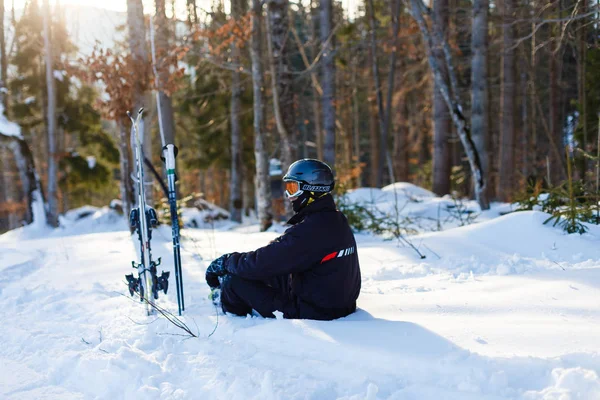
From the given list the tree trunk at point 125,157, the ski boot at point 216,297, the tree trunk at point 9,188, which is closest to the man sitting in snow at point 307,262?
the ski boot at point 216,297

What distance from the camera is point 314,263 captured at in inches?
150

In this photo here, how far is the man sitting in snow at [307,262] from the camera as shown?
12.4 feet

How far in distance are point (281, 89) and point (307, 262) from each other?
260 inches

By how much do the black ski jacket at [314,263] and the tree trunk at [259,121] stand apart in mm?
6136

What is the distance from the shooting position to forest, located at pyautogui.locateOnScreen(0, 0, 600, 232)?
9273 millimetres

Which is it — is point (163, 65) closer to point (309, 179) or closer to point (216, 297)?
point (216, 297)

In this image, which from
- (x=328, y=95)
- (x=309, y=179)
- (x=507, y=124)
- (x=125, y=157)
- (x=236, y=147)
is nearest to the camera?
(x=309, y=179)

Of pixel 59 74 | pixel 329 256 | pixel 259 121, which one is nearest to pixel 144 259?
pixel 329 256

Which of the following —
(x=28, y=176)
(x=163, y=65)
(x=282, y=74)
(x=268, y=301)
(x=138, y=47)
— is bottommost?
(x=268, y=301)

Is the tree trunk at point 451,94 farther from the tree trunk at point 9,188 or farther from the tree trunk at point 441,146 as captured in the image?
the tree trunk at point 9,188

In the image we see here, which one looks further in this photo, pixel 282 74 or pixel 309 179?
pixel 282 74

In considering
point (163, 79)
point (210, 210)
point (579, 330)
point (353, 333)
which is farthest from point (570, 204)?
point (210, 210)

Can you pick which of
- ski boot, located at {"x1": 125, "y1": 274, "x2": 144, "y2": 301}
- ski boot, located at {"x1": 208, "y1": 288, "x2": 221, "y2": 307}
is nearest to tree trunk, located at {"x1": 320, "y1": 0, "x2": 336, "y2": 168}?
ski boot, located at {"x1": 208, "y1": 288, "x2": 221, "y2": 307}

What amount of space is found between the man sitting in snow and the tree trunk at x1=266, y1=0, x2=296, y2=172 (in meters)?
5.76
